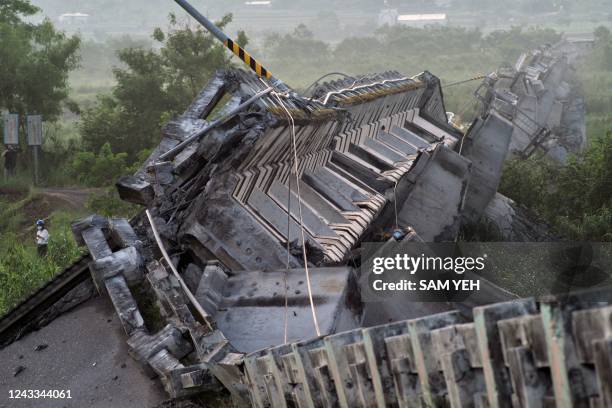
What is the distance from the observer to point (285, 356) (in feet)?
18.0

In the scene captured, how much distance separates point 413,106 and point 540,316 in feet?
48.0

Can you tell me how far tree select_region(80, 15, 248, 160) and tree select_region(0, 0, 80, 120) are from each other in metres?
1.20

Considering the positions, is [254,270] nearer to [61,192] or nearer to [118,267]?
[118,267]

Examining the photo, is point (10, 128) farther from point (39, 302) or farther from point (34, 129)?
point (39, 302)

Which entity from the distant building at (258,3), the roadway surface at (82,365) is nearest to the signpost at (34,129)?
the roadway surface at (82,365)

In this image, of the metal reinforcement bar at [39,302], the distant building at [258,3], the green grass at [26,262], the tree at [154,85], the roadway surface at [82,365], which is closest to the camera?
the roadway surface at [82,365]

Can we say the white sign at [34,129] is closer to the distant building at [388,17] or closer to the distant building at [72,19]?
the distant building at [388,17]

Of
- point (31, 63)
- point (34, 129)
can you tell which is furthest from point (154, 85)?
point (34, 129)

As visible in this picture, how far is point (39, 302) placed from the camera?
26.8 feet

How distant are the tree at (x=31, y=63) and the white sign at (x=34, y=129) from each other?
9.86 ft

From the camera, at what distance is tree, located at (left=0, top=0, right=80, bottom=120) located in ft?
62.7

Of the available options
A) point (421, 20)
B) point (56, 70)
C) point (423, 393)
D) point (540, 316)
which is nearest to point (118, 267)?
point (423, 393)

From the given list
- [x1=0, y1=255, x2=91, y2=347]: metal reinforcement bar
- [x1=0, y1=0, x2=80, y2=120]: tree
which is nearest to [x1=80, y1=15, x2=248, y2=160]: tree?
[x1=0, y1=0, x2=80, y2=120]: tree

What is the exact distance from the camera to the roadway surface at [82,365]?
22.3 ft
